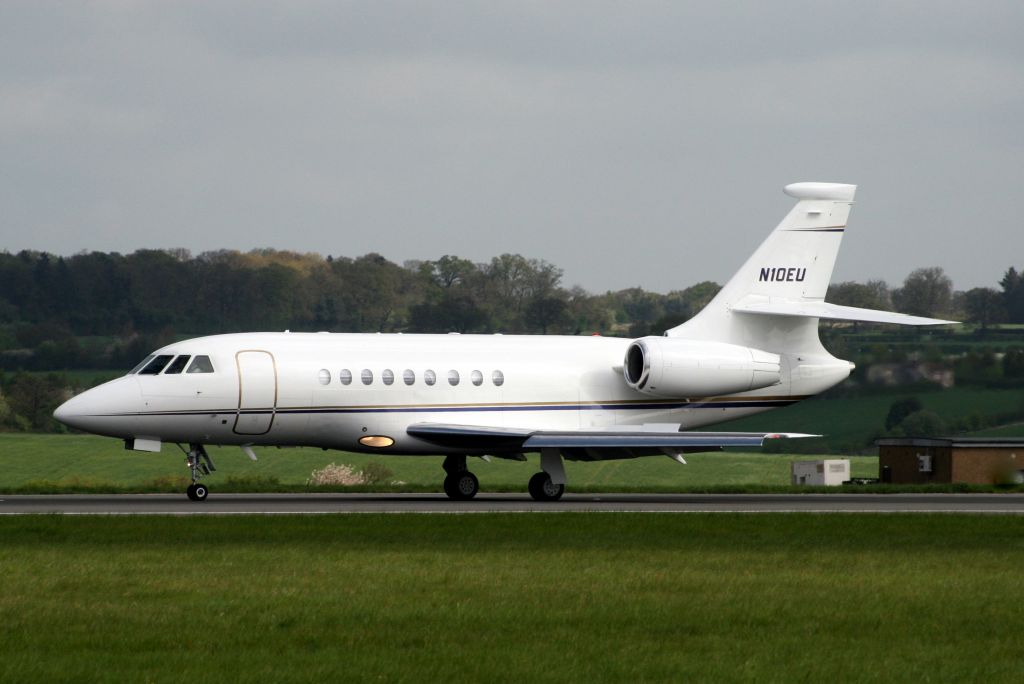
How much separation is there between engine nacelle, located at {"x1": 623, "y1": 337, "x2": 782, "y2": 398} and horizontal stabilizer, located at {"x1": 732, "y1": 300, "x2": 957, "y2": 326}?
1187 millimetres

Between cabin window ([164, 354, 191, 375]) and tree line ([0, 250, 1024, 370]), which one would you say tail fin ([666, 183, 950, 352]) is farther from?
tree line ([0, 250, 1024, 370])

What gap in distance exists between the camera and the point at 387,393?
1287 inches

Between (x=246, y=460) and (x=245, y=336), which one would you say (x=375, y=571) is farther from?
(x=246, y=460)

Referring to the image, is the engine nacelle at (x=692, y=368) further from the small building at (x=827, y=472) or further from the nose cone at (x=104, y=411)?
the small building at (x=827, y=472)

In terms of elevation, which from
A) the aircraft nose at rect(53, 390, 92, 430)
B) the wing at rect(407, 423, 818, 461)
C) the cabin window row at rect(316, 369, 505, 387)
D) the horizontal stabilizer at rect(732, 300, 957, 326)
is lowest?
the wing at rect(407, 423, 818, 461)

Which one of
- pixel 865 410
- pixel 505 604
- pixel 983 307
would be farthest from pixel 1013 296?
pixel 505 604

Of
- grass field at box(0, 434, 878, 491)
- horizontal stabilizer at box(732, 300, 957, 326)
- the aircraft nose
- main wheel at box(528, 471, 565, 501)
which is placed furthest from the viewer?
grass field at box(0, 434, 878, 491)

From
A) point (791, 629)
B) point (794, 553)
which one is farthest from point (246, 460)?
point (791, 629)

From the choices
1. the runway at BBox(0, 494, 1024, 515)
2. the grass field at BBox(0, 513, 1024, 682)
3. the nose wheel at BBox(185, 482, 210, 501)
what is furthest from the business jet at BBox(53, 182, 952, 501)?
the grass field at BBox(0, 513, 1024, 682)

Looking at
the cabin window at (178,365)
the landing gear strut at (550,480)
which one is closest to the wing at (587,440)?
the landing gear strut at (550,480)

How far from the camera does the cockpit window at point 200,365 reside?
102 feet

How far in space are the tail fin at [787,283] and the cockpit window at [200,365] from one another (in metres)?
11.1

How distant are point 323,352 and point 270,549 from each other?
41.5 ft

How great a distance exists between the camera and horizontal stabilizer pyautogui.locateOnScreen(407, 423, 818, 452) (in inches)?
1233
